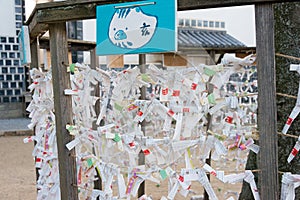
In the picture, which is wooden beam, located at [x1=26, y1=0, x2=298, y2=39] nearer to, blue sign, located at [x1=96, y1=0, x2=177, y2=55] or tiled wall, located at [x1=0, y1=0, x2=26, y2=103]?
blue sign, located at [x1=96, y1=0, x2=177, y2=55]

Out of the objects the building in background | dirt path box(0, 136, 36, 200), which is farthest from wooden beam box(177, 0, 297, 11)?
the building in background

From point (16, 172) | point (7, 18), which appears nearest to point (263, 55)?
point (16, 172)

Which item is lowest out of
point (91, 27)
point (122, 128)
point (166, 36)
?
point (122, 128)

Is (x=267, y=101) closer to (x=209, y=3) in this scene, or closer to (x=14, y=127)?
A: (x=209, y=3)

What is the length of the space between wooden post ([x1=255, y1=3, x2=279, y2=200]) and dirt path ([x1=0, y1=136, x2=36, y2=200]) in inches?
94.8

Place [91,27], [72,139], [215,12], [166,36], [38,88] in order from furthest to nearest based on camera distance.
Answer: [215,12], [91,27], [38,88], [72,139], [166,36]

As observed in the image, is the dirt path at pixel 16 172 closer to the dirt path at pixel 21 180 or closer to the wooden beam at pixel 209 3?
the dirt path at pixel 21 180

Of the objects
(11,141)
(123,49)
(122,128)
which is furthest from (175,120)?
(11,141)

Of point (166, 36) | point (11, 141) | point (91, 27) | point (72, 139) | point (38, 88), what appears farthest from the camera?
point (91, 27)

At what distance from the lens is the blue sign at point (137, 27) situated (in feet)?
4.22

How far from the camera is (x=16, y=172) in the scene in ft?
14.1

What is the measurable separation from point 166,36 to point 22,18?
8.75 metres

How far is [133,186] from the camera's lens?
1.50 m

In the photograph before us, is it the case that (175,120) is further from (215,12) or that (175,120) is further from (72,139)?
(215,12)
